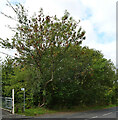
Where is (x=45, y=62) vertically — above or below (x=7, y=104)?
above

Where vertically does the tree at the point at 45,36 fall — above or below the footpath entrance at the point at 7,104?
above

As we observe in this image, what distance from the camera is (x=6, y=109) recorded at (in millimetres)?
13969

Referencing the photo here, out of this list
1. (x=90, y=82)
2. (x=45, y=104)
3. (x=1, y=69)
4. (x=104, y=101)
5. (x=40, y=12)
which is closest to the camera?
(x=40, y=12)

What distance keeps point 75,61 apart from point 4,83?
834 cm

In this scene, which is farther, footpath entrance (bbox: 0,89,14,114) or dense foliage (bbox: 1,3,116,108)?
dense foliage (bbox: 1,3,116,108)

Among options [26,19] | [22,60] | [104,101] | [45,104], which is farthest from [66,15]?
[104,101]

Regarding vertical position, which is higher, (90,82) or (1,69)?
(1,69)

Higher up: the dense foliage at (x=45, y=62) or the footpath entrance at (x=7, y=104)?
the dense foliage at (x=45, y=62)

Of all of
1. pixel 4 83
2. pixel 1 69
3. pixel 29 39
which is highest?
pixel 29 39

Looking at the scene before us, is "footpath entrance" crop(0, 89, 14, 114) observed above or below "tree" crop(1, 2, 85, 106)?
below

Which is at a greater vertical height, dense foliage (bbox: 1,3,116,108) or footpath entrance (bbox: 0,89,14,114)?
dense foliage (bbox: 1,3,116,108)

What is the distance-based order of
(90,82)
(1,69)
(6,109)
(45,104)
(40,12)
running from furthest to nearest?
(90,82) < (1,69) < (45,104) < (40,12) < (6,109)

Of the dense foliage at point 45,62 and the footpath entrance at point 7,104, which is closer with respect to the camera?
the footpath entrance at point 7,104

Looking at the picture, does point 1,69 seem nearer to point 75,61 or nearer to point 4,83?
point 4,83
